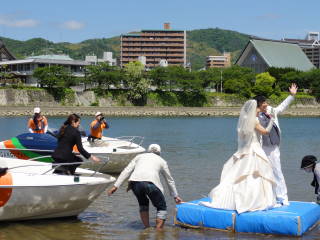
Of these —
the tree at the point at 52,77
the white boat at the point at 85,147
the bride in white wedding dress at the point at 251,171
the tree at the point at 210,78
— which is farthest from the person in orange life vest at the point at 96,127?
the tree at the point at 210,78

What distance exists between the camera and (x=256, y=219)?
11039mm

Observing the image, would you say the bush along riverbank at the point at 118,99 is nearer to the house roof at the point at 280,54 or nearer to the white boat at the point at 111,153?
the house roof at the point at 280,54

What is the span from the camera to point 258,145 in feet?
36.8

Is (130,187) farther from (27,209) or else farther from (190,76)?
(190,76)

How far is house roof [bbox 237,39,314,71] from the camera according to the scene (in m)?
152

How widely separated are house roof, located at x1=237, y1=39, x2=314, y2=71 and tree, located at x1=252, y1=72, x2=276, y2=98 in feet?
105

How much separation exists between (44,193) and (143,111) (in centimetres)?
8725

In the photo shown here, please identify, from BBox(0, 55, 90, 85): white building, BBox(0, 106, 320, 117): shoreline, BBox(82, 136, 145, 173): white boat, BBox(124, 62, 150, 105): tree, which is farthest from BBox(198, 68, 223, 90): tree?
BBox(82, 136, 145, 173): white boat

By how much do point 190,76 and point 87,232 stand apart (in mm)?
100737

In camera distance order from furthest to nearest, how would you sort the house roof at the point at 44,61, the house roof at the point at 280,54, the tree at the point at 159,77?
1. the house roof at the point at 280,54
2. the house roof at the point at 44,61
3. the tree at the point at 159,77

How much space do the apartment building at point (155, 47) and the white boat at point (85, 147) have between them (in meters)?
176

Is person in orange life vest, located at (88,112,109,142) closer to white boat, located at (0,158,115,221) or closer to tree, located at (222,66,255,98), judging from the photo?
white boat, located at (0,158,115,221)

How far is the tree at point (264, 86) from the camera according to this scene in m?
113

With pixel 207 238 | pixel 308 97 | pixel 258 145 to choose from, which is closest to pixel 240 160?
pixel 258 145
